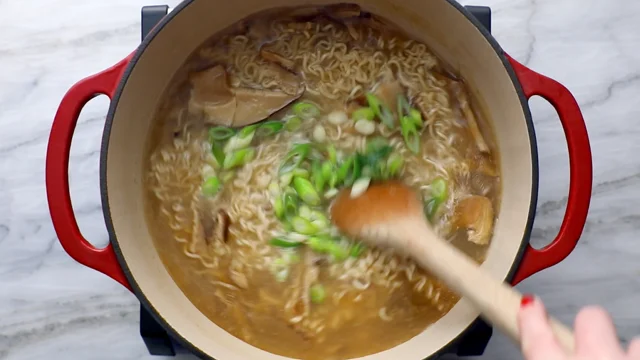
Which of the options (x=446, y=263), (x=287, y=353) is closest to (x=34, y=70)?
(x=287, y=353)

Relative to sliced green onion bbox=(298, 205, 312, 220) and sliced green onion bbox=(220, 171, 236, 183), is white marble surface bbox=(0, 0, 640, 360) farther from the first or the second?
sliced green onion bbox=(298, 205, 312, 220)

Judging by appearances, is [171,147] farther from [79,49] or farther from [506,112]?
[506,112]

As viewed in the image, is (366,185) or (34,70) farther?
(34,70)

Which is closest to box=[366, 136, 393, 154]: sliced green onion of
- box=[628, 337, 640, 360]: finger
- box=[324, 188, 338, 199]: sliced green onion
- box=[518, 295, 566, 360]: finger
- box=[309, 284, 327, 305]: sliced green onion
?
box=[324, 188, 338, 199]: sliced green onion

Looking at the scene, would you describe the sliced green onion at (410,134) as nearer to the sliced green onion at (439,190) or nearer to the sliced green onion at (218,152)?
the sliced green onion at (439,190)

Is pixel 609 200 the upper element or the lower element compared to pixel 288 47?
lower

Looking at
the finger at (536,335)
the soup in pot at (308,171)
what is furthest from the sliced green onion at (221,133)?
the finger at (536,335)

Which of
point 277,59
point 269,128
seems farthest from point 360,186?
point 277,59
